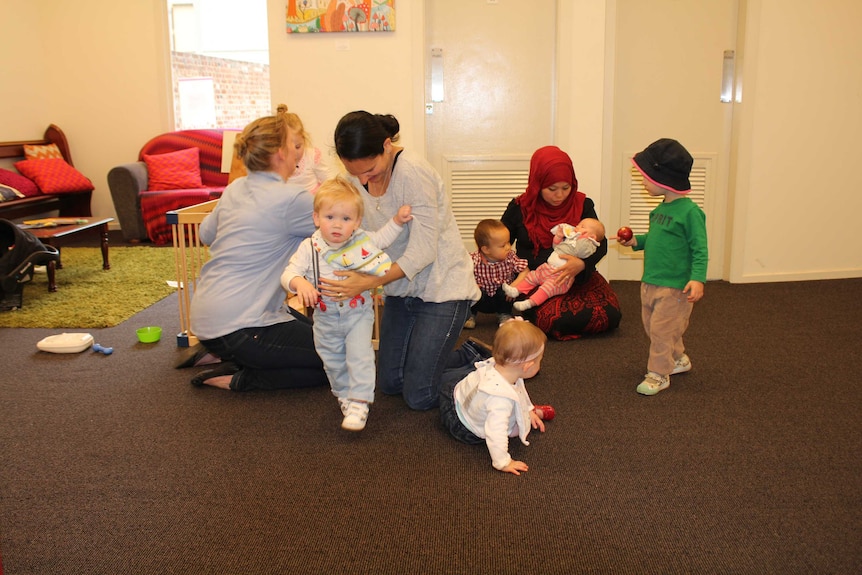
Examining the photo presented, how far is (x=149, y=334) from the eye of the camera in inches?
143

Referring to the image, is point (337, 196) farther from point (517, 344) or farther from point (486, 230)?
point (486, 230)

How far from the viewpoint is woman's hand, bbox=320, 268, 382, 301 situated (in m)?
2.47

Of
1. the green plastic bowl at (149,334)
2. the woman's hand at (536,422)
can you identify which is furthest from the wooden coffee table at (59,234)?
the woman's hand at (536,422)

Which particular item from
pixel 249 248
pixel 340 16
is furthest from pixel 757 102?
pixel 249 248

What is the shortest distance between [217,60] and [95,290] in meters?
3.49

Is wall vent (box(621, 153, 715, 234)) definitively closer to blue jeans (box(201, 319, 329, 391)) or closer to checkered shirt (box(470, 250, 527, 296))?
checkered shirt (box(470, 250, 527, 296))

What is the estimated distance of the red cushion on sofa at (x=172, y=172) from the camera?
265 inches

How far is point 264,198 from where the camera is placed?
2.80 metres

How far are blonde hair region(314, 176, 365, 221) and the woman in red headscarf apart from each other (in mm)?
1437

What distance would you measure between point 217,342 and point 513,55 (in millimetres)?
2938

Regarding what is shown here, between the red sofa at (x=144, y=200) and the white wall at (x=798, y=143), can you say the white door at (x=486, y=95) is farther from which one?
the red sofa at (x=144, y=200)

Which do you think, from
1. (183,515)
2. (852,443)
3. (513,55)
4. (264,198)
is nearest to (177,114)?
(513,55)

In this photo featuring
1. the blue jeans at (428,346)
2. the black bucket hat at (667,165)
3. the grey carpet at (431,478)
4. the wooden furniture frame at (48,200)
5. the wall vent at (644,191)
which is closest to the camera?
the grey carpet at (431,478)

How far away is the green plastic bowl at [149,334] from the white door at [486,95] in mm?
2177
